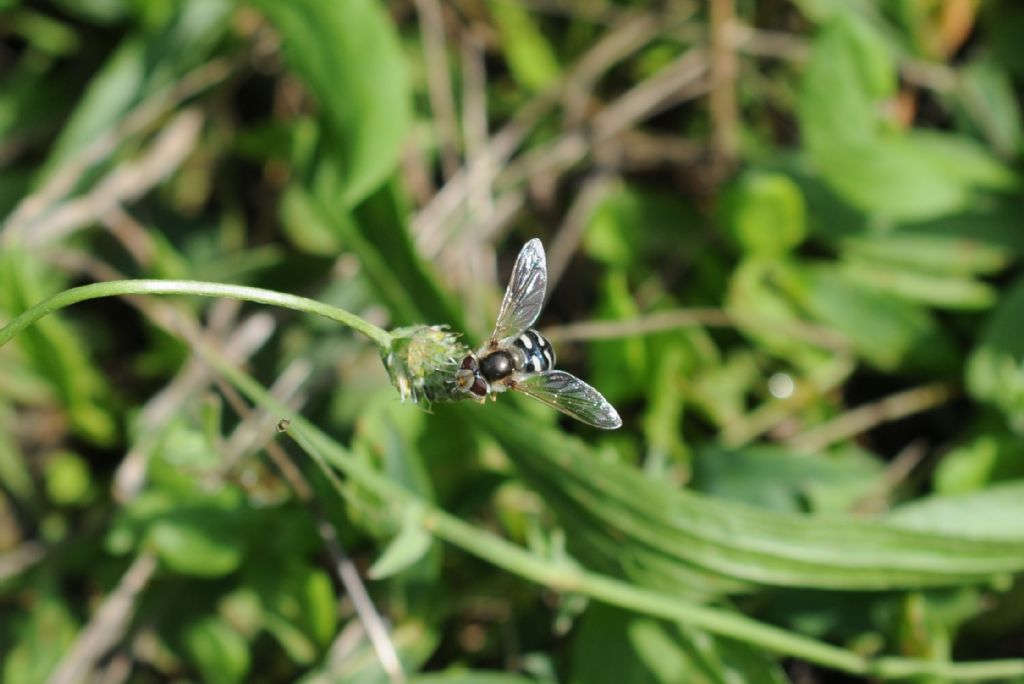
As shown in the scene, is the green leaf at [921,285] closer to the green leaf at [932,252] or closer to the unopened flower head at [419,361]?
the green leaf at [932,252]

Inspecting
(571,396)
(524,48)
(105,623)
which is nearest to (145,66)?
(524,48)

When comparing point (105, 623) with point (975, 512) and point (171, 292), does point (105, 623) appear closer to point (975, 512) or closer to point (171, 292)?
point (171, 292)

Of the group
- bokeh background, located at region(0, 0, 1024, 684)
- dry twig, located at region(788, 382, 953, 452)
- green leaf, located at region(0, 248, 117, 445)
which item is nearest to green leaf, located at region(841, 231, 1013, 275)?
bokeh background, located at region(0, 0, 1024, 684)

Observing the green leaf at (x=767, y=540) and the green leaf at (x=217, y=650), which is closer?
the green leaf at (x=767, y=540)

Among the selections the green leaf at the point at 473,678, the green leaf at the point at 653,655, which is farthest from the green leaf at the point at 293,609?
the green leaf at the point at 653,655

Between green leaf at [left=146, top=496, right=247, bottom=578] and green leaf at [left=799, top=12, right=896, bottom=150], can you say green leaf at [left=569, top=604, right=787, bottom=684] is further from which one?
green leaf at [left=799, top=12, right=896, bottom=150]
